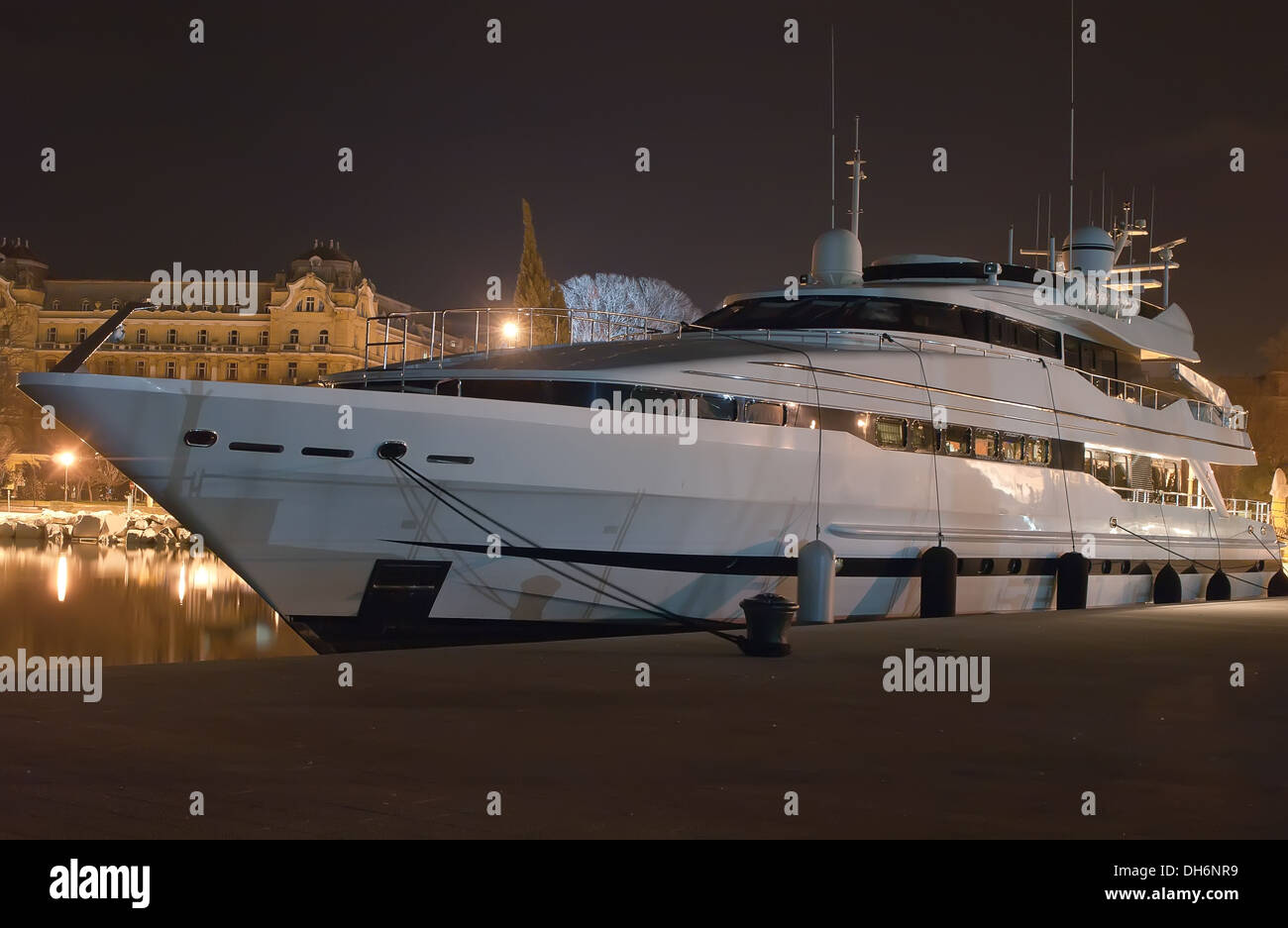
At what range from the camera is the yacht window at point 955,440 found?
1833 cm

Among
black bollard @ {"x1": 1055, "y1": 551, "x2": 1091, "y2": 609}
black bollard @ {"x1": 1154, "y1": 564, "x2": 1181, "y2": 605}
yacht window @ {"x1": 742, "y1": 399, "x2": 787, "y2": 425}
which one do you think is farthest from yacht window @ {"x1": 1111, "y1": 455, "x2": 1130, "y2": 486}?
yacht window @ {"x1": 742, "y1": 399, "x2": 787, "y2": 425}

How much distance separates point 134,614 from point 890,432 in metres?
18.2

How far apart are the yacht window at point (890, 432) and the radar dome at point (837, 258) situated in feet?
17.2

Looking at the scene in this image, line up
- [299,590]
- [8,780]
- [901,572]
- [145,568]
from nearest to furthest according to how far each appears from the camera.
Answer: [8,780], [299,590], [901,572], [145,568]

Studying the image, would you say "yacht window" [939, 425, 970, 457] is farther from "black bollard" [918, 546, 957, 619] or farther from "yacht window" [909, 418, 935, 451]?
"black bollard" [918, 546, 957, 619]

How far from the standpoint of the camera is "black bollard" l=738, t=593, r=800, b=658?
1151 centimetres

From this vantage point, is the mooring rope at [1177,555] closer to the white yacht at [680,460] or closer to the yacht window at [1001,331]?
the white yacht at [680,460]

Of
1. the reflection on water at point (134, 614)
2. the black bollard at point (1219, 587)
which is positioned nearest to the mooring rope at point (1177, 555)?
the black bollard at point (1219, 587)

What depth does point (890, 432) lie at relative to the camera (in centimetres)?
1756

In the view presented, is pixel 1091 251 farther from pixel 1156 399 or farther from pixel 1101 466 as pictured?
pixel 1101 466
